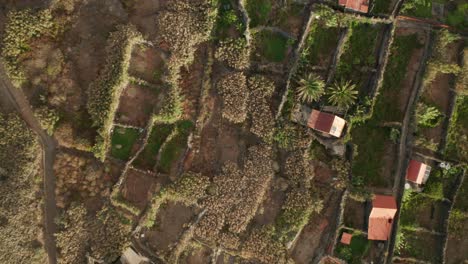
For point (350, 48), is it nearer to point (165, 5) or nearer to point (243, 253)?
point (165, 5)

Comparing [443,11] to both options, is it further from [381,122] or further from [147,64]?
[147,64]

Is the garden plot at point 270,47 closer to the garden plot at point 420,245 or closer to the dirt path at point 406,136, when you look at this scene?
the dirt path at point 406,136

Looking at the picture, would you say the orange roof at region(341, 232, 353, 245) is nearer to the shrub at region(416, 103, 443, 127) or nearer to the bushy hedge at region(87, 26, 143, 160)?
the shrub at region(416, 103, 443, 127)

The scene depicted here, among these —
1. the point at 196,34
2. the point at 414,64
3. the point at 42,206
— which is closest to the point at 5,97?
the point at 42,206

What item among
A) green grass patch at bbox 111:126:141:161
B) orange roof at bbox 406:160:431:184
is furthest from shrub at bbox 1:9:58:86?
orange roof at bbox 406:160:431:184

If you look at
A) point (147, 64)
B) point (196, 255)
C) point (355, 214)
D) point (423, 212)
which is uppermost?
point (147, 64)

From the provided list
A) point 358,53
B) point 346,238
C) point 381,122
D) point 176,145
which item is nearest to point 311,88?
point 358,53

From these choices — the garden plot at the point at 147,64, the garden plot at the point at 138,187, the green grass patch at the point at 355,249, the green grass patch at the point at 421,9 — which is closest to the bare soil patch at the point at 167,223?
the garden plot at the point at 138,187
